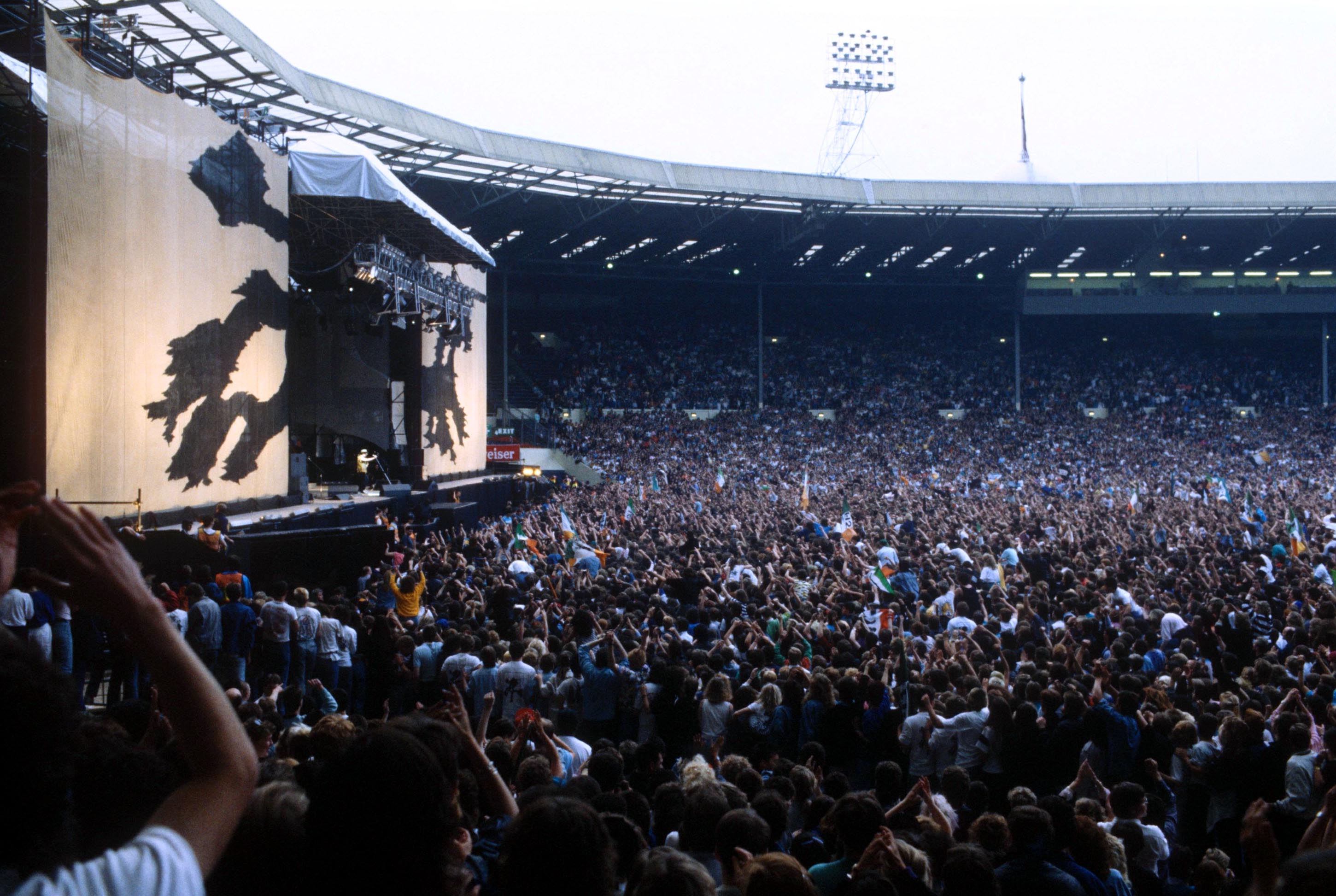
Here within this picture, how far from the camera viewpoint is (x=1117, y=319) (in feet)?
160

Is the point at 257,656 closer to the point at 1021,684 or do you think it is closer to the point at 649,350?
the point at 1021,684

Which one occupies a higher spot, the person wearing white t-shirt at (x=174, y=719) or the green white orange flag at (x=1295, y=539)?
the person wearing white t-shirt at (x=174, y=719)

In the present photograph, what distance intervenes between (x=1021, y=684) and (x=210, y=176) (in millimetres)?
13970

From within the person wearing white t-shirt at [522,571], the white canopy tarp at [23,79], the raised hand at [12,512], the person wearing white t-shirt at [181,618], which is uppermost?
the white canopy tarp at [23,79]

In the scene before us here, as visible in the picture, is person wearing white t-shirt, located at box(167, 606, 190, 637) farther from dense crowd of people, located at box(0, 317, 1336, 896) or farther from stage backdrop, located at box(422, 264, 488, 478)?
stage backdrop, located at box(422, 264, 488, 478)

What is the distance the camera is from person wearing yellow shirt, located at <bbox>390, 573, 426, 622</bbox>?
30.5ft

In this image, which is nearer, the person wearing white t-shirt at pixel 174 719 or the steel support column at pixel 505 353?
the person wearing white t-shirt at pixel 174 719

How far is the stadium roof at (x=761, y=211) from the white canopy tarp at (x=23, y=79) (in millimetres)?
5270

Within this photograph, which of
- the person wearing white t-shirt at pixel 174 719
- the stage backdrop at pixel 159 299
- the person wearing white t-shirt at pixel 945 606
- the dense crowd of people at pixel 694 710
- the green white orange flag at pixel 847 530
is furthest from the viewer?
the green white orange flag at pixel 847 530

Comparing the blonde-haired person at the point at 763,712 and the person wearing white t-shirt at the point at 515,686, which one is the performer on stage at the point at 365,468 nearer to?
the person wearing white t-shirt at the point at 515,686

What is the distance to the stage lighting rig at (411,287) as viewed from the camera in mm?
18188

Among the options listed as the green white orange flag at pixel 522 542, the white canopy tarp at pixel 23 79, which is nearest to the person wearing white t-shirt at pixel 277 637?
the green white orange flag at pixel 522 542

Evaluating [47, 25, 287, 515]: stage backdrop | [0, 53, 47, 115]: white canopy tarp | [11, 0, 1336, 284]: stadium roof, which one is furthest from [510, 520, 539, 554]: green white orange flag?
[11, 0, 1336, 284]: stadium roof

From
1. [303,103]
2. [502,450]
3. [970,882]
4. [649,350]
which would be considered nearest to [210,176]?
[303,103]
